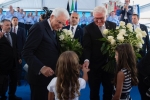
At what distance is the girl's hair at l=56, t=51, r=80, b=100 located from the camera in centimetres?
171

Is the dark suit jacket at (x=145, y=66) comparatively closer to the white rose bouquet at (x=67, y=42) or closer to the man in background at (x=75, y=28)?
the white rose bouquet at (x=67, y=42)

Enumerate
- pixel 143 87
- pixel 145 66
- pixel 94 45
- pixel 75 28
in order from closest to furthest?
pixel 145 66 < pixel 143 87 < pixel 94 45 < pixel 75 28

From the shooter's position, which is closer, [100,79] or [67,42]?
[67,42]

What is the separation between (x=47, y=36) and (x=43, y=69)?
0.36 metres

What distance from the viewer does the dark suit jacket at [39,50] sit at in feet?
6.45

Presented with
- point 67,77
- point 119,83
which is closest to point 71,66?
point 67,77

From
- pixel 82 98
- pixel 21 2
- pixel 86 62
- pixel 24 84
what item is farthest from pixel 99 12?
pixel 21 2

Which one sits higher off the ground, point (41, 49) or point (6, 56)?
point (41, 49)

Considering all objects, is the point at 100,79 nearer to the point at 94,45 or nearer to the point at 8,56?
the point at 94,45

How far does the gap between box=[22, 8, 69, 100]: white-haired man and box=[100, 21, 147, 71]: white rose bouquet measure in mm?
664

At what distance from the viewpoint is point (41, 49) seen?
2.07 meters

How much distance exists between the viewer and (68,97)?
172 cm

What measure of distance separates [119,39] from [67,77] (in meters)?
0.94

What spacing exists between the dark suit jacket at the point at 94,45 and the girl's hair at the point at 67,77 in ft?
3.47
